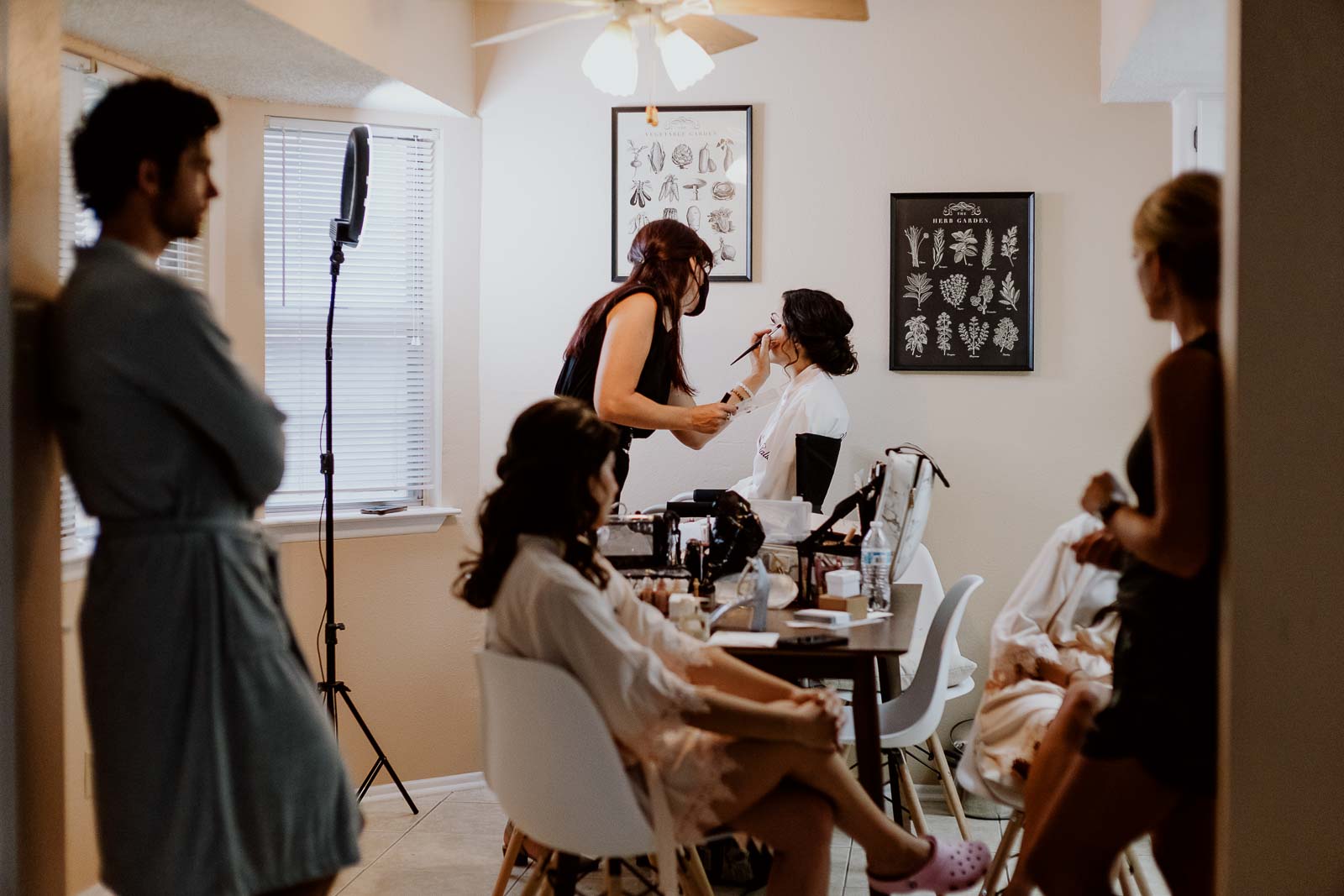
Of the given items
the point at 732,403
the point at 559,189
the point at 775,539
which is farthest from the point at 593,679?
the point at 559,189

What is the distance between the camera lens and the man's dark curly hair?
171 centimetres

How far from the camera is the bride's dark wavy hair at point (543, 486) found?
85.4 inches

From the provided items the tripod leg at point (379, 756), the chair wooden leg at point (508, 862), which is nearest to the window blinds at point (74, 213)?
the tripod leg at point (379, 756)

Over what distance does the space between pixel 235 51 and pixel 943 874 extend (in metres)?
2.75

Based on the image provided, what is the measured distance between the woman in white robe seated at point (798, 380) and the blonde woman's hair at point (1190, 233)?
1936 millimetres

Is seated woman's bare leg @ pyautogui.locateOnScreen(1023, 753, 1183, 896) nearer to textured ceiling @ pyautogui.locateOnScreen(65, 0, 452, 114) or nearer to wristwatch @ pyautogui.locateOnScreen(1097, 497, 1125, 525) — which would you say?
wristwatch @ pyautogui.locateOnScreen(1097, 497, 1125, 525)

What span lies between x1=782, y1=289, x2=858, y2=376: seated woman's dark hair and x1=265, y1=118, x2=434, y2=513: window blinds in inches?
49.7

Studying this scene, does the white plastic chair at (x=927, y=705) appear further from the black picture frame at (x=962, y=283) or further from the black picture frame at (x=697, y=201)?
the black picture frame at (x=697, y=201)

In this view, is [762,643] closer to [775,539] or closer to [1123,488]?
[775,539]

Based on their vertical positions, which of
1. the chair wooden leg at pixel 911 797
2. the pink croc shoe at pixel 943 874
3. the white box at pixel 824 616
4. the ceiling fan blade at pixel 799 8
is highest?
the ceiling fan blade at pixel 799 8

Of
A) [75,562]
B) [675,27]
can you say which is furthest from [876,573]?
[75,562]

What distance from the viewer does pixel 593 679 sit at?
6.84 ft

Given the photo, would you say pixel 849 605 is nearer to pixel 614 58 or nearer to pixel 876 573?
pixel 876 573

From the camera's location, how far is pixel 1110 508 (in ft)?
6.01
